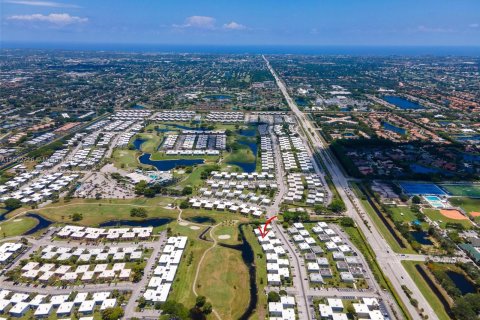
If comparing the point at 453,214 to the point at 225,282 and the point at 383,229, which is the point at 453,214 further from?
the point at 225,282

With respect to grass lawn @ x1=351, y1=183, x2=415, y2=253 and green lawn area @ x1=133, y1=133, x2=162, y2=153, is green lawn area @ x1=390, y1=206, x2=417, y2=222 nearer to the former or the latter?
Result: grass lawn @ x1=351, y1=183, x2=415, y2=253

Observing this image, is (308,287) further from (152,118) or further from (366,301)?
(152,118)

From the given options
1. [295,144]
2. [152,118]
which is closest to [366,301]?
[295,144]

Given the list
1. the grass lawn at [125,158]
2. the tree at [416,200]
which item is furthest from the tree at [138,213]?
the tree at [416,200]

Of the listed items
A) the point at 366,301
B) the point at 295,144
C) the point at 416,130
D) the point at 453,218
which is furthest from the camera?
the point at 416,130

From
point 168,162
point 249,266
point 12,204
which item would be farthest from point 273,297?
point 168,162

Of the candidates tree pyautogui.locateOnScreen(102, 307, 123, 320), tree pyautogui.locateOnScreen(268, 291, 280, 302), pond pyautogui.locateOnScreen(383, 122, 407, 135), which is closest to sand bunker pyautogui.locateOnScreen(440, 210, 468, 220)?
tree pyautogui.locateOnScreen(268, 291, 280, 302)
